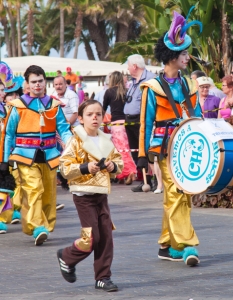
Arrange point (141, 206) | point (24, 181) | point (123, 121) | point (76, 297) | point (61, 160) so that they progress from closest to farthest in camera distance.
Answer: point (76, 297)
point (61, 160)
point (24, 181)
point (141, 206)
point (123, 121)

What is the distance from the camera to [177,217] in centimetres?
808

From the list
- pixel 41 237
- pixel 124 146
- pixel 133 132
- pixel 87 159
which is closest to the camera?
pixel 87 159

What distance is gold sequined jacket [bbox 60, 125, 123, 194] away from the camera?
7.09 metres

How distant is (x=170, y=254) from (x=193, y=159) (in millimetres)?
1064

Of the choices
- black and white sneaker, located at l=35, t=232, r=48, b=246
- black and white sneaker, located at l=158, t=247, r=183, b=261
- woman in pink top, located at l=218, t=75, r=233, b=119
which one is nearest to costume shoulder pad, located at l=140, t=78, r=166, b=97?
black and white sneaker, located at l=158, t=247, r=183, b=261

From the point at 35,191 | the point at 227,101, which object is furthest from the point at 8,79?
the point at 227,101

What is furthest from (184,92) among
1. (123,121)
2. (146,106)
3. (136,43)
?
(136,43)

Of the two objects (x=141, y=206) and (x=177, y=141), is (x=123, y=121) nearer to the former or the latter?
(x=141, y=206)

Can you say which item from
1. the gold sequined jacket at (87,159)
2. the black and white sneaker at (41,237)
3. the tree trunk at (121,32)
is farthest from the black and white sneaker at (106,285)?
the tree trunk at (121,32)

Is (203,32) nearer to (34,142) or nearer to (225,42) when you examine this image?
(225,42)

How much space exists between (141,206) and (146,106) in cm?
487

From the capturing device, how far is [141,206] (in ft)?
42.5

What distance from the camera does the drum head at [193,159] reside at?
287 inches

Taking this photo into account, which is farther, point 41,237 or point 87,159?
point 41,237
